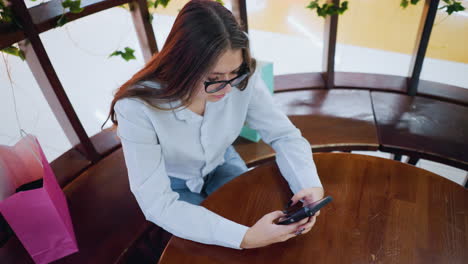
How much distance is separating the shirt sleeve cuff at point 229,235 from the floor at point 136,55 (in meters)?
1.07

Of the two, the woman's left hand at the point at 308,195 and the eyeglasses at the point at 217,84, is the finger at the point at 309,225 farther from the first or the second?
the eyeglasses at the point at 217,84

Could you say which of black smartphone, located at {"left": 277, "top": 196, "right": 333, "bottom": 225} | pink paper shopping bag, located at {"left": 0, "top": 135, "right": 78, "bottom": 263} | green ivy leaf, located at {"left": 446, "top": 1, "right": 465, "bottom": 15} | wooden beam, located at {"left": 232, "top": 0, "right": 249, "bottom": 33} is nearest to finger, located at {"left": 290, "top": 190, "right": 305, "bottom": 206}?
black smartphone, located at {"left": 277, "top": 196, "right": 333, "bottom": 225}

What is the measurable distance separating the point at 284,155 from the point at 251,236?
422 mm

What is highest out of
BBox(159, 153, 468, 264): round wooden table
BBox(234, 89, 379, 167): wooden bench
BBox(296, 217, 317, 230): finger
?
Answer: BBox(296, 217, 317, 230): finger

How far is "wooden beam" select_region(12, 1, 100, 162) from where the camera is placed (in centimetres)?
140

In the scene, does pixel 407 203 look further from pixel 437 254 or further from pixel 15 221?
pixel 15 221

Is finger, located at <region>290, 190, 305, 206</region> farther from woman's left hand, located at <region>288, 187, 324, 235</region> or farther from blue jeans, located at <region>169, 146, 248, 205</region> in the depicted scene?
blue jeans, located at <region>169, 146, 248, 205</region>

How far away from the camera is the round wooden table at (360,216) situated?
1004 mm

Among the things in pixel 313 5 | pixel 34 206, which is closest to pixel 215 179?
pixel 34 206

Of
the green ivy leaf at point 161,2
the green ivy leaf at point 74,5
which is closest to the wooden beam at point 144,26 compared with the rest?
the green ivy leaf at point 161,2

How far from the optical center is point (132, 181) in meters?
1.16

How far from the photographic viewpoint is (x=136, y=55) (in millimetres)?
2861

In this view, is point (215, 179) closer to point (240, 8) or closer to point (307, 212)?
point (307, 212)

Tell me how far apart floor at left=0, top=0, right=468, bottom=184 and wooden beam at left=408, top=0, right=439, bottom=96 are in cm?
21
